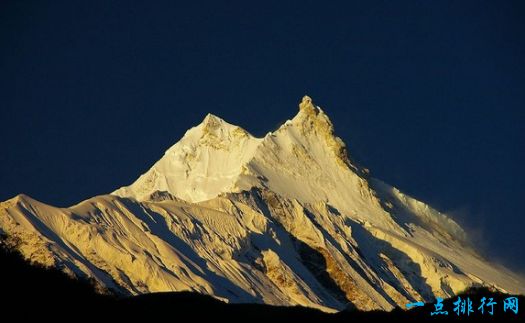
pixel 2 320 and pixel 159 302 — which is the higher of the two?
pixel 159 302

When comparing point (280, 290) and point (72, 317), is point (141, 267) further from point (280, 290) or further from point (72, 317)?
point (72, 317)

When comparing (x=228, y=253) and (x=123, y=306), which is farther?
(x=228, y=253)

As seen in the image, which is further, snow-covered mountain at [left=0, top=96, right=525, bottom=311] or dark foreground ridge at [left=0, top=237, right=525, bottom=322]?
snow-covered mountain at [left=0, top=96, right=525, bottom=311]

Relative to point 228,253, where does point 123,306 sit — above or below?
below

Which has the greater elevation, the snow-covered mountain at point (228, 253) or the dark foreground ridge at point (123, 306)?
the snow-covered mountain at point (228, 253)

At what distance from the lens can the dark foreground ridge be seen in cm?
5262

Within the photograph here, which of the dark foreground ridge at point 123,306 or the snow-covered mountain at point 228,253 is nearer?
the dark foreground ridge at point 123,306

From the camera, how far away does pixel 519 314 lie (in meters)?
58.3

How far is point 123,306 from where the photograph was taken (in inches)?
2242

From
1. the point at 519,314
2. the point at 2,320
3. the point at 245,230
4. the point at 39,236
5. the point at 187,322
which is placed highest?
the point at 245,230

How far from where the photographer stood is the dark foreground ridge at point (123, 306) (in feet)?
173

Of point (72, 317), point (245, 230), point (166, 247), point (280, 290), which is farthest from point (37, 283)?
point (245, 230)

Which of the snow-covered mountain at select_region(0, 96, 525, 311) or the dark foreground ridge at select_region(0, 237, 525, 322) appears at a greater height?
the snow-covered mountain at select_region(0, 96, 525, 311)

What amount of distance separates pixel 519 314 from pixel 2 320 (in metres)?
19.8
